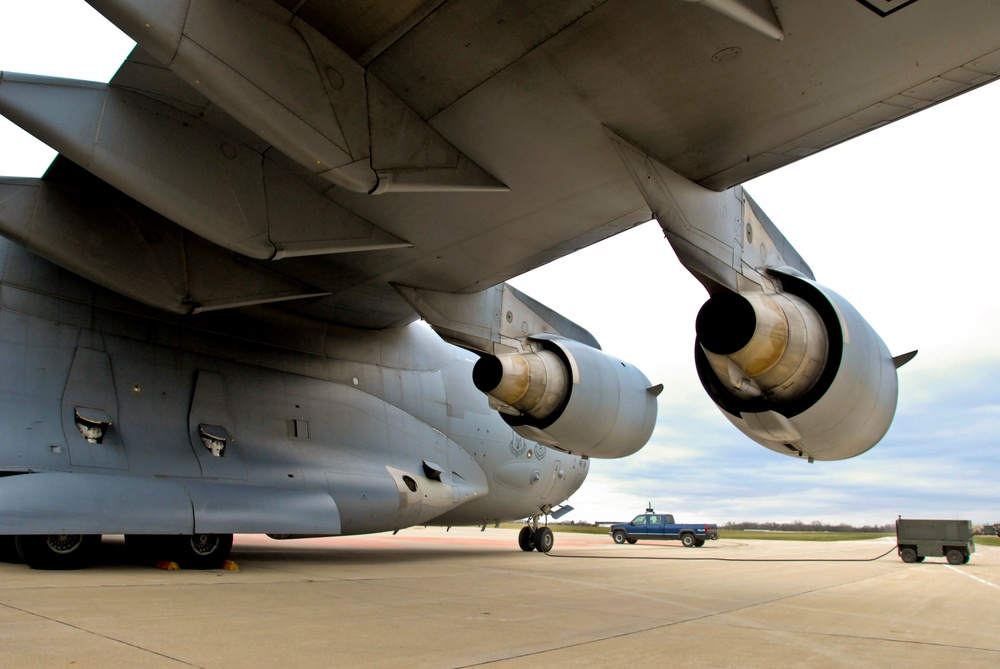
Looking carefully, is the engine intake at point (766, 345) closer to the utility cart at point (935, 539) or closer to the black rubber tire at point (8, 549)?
the black rubber tire at point (8, 549)

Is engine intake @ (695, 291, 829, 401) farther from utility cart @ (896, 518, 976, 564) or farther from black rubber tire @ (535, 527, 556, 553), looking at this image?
utility cart @ (896, 518, 976, 564)

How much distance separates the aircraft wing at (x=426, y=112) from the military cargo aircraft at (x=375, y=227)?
0.08ft

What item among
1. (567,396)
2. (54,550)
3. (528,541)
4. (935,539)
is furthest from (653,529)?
(54,550)

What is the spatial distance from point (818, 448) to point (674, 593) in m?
2.03

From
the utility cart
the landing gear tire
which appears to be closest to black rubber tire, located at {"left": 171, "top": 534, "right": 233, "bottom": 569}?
the landing gear tire

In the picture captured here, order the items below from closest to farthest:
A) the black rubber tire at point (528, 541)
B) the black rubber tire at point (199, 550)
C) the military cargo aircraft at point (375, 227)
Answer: the military cargo aircraft at point (375, 227) < the black rubber tire at point (199, 550) < the black rubber tire at point (528, 541)

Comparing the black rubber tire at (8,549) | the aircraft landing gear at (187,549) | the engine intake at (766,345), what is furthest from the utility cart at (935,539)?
the black rubber tire at (8,549)

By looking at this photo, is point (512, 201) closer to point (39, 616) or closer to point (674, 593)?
point (674, 593)

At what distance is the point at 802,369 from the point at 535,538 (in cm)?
972

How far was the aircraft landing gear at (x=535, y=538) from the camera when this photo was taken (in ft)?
49.1

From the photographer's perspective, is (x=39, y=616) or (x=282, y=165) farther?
(x=282, y=165)

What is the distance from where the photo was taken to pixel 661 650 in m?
4.02

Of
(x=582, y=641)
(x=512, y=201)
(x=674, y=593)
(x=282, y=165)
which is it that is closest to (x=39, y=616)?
(x=582, y=641)

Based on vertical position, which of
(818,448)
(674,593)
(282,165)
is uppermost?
(282,165)
